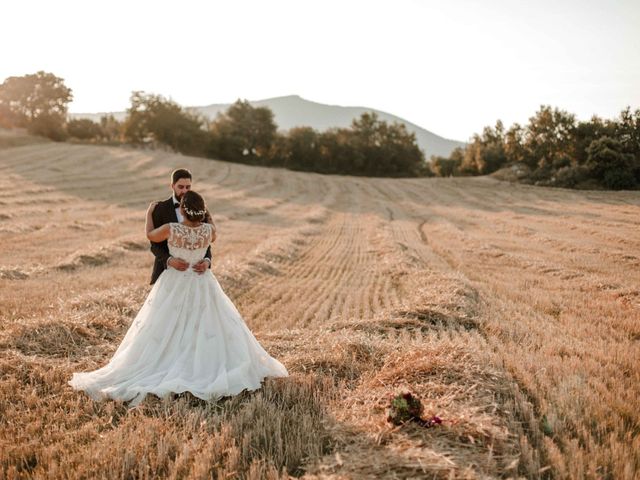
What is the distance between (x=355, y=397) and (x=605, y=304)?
6.62 m

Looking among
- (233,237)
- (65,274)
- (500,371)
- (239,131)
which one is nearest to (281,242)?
(233,237)

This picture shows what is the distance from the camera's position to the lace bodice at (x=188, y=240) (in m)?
Result: 6.03

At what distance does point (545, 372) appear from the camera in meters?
6.07

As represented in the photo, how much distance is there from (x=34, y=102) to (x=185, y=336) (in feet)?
229

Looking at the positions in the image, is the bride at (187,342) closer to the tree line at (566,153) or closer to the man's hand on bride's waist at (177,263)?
the man's hand on bride's waist at (177,263)

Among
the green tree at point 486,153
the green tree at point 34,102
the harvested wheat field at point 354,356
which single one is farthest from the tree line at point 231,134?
the harvested wheat field at point 354,356

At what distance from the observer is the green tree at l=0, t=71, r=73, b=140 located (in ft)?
204

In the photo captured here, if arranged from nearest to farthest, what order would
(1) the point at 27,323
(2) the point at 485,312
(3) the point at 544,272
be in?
(1) the point at 27,323
(2) the point at 485,312
(3) the point at 544,272

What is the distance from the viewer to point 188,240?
6043 mm

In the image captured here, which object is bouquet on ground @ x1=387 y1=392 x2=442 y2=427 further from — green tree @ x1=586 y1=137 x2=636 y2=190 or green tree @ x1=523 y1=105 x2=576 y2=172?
green tree @ x1=523 y1=105 x2=576 y2=172

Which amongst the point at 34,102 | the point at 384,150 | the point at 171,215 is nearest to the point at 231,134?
the point at 384,150

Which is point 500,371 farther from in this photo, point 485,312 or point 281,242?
point 281,242

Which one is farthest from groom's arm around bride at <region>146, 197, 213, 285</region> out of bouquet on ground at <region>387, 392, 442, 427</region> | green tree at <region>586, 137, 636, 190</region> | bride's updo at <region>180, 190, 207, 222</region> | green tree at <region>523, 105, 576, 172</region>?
green tree at <region>523, 105, 576, 172</region>

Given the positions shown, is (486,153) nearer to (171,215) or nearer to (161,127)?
(161,127)
